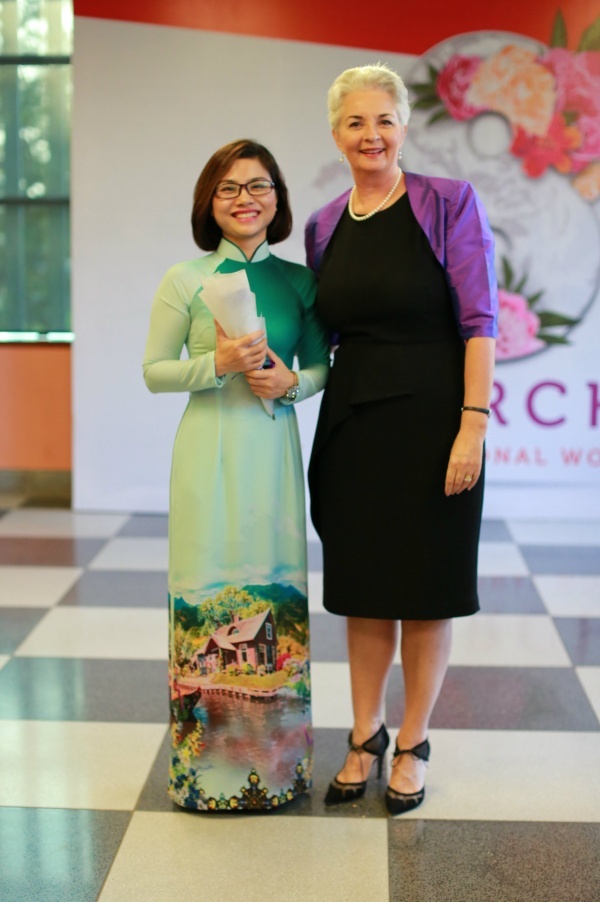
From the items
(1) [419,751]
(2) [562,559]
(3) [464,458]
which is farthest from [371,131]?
(2) [562,559]

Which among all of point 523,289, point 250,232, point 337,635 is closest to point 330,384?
point 250,232

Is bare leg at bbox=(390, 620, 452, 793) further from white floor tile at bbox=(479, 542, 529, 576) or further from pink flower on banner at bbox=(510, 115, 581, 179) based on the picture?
pink flower on banner at bbox=(510, 115, 581, 179)

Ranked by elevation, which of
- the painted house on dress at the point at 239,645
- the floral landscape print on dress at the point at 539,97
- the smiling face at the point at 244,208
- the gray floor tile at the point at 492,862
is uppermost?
the floral landscape print on dress at the point at 539,97

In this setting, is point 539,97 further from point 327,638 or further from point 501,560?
point 327,638

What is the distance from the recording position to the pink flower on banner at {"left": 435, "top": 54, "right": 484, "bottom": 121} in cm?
467

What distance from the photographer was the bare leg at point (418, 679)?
2.21m

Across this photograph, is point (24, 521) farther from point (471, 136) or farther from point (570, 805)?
point (570, 805)

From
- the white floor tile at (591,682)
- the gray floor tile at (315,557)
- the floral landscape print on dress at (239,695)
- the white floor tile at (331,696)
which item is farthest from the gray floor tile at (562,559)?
the floral landscape print on dress at (239,695)

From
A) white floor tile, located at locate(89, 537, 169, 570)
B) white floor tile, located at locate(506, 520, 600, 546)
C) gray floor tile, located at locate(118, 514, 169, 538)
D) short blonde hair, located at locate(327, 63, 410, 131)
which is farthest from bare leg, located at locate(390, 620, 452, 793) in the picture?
gray floor tile, located at locate(118, 514, 169, 538)

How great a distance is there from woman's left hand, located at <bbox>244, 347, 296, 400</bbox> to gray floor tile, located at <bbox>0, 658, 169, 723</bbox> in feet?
3.44

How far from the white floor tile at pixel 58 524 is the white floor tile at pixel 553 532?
1.74 metres

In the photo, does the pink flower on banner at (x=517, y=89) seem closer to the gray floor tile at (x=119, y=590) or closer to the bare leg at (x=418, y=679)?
the gray floor tile at (x=119, y=590)

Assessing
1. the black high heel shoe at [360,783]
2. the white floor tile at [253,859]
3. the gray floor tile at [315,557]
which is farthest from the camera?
the gray floor tile at [315,557]

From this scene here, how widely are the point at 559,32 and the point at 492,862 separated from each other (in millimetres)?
3711
